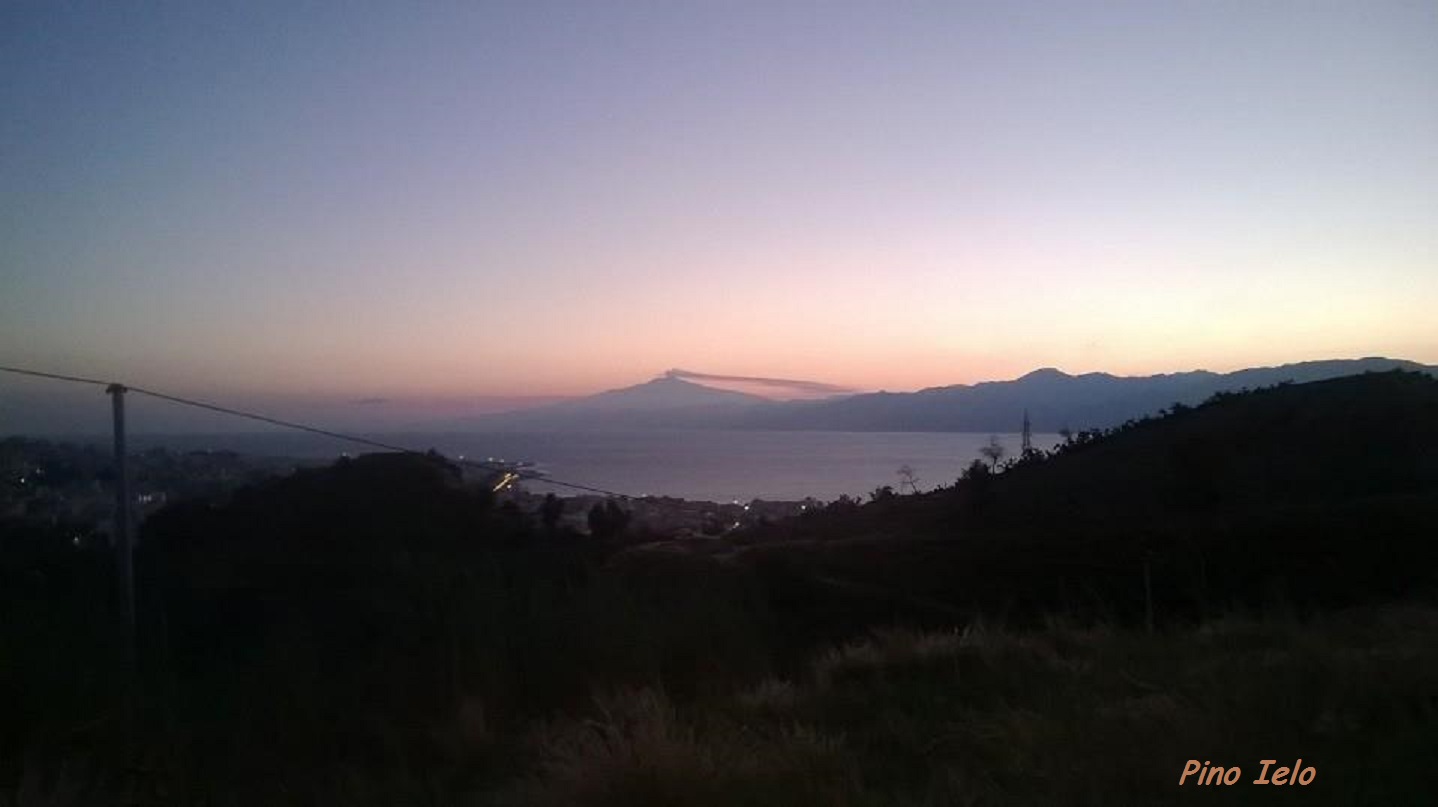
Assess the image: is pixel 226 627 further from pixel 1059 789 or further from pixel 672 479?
pixel 672 479

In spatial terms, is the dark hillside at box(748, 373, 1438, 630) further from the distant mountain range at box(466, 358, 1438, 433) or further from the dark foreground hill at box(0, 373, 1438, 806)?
the distant mountain range at box(466, 358, 1438, 433)

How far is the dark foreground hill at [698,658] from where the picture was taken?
7941mm

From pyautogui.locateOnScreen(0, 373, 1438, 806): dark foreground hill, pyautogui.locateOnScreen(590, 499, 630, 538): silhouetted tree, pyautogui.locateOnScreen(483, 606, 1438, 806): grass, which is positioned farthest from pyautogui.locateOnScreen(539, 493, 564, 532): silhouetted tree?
pyautogui.locateOnScreen(483, 606, 1438, 806): grass

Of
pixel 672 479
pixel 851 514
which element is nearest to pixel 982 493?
pixel 851 514

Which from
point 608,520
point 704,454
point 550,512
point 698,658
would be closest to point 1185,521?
point 608,520

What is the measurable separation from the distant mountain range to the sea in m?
1.48

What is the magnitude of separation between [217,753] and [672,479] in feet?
157

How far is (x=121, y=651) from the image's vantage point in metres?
12.3

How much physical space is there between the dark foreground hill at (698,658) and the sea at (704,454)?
7319 mm

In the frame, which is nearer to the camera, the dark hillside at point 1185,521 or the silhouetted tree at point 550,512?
the dark hillside at point 1185,521

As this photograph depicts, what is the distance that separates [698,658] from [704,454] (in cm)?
7000

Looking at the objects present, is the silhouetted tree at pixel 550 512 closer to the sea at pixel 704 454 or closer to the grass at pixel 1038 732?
the sea at pixel 704 454

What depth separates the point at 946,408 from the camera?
96812mm

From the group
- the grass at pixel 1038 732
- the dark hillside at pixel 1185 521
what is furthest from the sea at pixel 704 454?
the grass at pixel 1038 732
